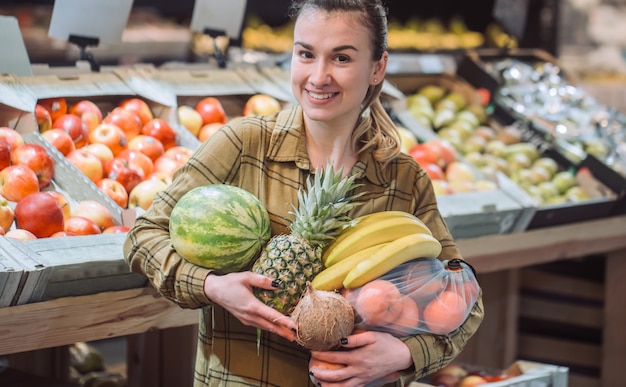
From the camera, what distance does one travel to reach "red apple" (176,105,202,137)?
332 centimetres

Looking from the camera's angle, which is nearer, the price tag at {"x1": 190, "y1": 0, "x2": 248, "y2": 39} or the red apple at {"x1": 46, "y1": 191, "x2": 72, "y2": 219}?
the red apple at {"x1": 46, "y1": 191, "x2": 72, "y2": 219}

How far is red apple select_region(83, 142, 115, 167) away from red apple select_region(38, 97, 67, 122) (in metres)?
0.18

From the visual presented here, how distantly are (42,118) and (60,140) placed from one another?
130mm

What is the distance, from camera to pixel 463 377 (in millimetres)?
3148

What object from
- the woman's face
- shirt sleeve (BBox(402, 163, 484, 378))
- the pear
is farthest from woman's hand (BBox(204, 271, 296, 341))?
the pear

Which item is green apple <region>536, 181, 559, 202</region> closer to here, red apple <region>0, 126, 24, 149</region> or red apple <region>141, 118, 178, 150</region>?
red apple <region>141, 118, 178, 150</region>

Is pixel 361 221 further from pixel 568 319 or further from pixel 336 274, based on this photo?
pixel 568 319

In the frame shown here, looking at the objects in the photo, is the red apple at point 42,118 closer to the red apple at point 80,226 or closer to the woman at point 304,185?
the red apple at point 80,226

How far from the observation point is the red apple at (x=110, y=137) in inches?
119

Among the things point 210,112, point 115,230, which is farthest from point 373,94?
point 210,112

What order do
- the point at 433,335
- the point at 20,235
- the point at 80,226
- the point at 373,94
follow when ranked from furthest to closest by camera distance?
the point at 80,226
the point at 20,235
the point at 373,94
the point at 433,335

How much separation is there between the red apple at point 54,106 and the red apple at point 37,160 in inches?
12.9

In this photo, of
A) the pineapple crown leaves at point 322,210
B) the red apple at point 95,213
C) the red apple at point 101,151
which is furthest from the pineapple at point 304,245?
the red apple at point 101,151

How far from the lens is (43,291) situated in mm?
2211
